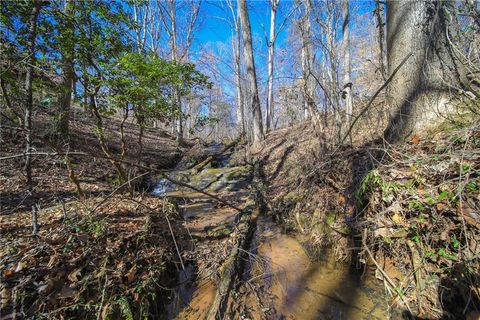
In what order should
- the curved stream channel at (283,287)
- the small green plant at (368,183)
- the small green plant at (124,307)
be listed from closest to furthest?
the small green plant at (124,307) → the curved stream channel at (283,287) → the small green plant at (368,183)

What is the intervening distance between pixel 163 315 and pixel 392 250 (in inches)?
102

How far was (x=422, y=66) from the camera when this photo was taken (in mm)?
3102

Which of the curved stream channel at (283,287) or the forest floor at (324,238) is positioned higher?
the forest floor at (324,238)

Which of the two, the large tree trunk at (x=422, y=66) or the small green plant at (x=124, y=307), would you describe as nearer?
the small green plant at (x=124, y=307)

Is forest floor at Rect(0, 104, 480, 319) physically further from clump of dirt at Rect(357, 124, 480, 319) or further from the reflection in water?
the reflection in water

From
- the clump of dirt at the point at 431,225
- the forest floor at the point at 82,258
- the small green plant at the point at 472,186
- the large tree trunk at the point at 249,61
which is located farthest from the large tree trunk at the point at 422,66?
the large tree trunk at the point at 249,61

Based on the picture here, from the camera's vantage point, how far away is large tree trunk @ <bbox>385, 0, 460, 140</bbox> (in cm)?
298

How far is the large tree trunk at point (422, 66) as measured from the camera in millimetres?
2977

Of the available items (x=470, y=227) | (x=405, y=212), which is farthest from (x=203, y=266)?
(x=470, y=227)

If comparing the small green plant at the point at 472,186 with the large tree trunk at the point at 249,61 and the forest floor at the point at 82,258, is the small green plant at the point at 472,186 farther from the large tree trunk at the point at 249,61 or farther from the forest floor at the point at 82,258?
the large tree trunk at the point at 249,61

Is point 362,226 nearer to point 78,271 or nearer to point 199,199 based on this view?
point 78,271

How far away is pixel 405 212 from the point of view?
7.57 feet

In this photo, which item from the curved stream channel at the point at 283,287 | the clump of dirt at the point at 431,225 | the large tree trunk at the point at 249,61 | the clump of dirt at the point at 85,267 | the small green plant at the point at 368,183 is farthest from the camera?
the large tree trunk at the point at 249,61

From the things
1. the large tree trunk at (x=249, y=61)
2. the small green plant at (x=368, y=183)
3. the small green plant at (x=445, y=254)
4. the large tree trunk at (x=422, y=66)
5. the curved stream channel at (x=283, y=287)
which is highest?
the large tree trunk at (x=249, y=61)
